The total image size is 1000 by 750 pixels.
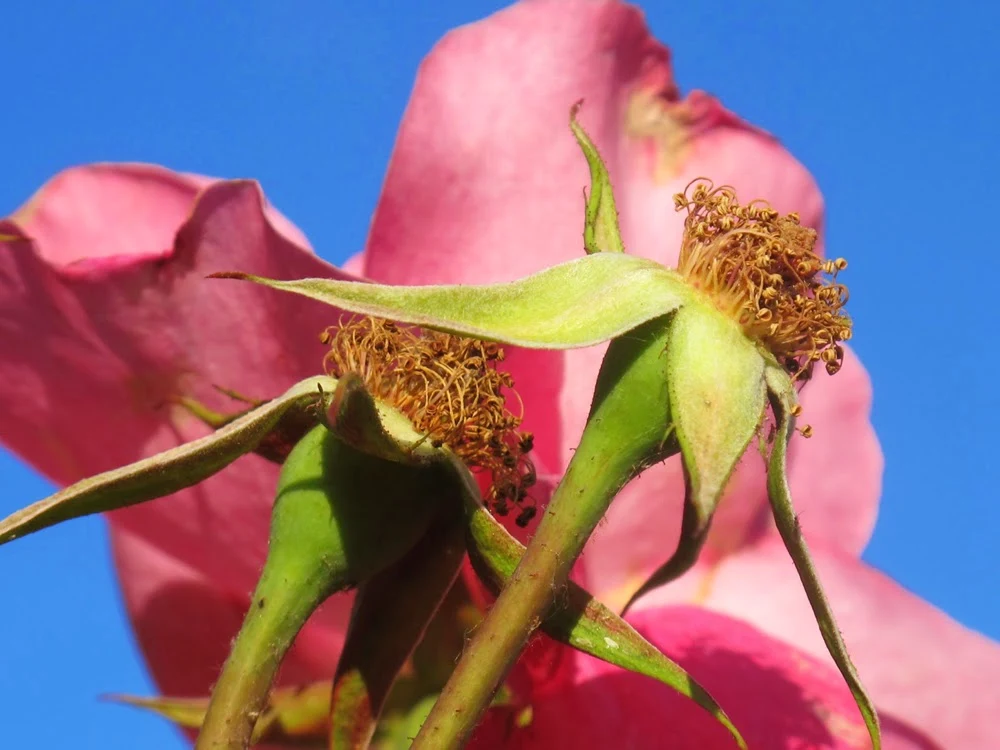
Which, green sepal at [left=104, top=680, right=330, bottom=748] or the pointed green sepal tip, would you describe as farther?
green sepal at [left=104, top=680, right=330, bottom=748]

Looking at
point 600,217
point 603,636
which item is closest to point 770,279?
point 600,217

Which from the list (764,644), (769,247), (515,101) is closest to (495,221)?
(515,101)

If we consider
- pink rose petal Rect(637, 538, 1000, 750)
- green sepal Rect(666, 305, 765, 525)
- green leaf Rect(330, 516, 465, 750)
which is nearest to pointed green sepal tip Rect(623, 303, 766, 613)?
green sepal Rect(666, 305, 765, 525)

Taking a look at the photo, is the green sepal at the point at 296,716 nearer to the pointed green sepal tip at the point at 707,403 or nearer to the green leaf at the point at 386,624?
the green leaf at the point at 386,624

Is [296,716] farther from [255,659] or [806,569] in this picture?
[806,569]

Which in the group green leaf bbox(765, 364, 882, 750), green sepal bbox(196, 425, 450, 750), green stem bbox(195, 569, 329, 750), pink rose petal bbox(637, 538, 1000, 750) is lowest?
green stem bbox(195, 569, 329, 750)

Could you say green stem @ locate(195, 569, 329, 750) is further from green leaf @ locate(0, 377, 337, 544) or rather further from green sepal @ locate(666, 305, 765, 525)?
green sepal @ locate(666, 305, 765, 525)

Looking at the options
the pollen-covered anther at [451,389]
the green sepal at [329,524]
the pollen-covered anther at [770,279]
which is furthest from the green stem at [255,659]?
the pollen-covered anther at [770,279]
